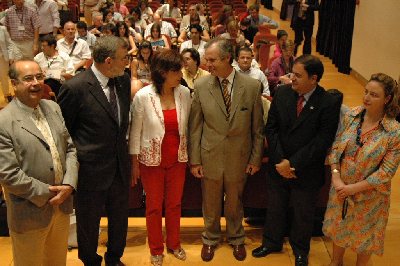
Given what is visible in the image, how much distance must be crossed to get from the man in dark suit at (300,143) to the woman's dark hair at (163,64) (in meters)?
0.72

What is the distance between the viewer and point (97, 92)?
2775mm

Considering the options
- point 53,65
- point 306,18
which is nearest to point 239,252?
point 53,65

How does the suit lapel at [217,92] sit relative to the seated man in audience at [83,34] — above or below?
above

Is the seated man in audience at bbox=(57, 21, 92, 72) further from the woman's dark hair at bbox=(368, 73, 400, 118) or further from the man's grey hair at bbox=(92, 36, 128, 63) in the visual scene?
the woman's dark hair at bbox=(368, 73, 400, 118)

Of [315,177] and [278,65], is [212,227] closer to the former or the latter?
[315,177]

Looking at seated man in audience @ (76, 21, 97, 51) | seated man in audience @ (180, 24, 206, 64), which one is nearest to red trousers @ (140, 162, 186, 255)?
seated man in audience @ (180, 24, 206, 64)

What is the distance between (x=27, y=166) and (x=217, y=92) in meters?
1.31

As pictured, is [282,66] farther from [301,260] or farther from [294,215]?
[301,260]

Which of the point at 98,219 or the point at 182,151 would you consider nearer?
the point at 98,219

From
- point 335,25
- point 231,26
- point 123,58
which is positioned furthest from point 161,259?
point 335,25

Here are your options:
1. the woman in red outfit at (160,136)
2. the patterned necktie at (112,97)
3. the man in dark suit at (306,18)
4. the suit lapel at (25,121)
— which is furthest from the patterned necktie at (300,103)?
the man in dark suit at (306,18)

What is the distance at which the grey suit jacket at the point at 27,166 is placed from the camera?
7.66ft

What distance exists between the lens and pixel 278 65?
19.4ft

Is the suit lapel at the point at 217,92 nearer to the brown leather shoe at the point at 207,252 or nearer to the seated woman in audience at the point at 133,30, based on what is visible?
the brown leather shoe at the point at 207,252
